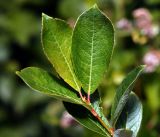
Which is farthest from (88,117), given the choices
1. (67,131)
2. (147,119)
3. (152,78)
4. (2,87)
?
(2,87)

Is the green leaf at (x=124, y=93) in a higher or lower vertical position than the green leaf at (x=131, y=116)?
higher

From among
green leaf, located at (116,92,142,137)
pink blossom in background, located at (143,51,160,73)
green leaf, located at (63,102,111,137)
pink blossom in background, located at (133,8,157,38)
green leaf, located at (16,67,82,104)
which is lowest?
pink blossom in background, located at (143,51,160,73)

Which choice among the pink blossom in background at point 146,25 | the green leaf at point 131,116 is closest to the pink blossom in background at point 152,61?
the pink blossom in background at point 146,25

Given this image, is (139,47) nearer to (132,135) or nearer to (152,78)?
(152,78)

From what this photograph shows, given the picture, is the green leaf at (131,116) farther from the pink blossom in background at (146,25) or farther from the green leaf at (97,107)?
the pink blossom in background at (146,25)

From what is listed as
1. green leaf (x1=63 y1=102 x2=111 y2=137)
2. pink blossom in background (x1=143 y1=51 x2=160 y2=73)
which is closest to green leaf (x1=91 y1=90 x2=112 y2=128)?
green leaf (x1=63 y1=102 x2=111 y2=137)

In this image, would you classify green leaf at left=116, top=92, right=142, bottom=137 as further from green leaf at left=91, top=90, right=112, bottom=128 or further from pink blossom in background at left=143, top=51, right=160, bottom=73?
pink blossom in background at left=143, top=51, right=160, bottom=73

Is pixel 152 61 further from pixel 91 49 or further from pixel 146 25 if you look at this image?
pixel 91 49
